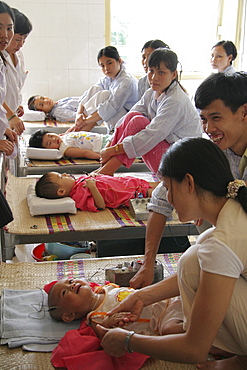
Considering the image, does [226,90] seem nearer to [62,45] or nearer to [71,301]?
[71,301]

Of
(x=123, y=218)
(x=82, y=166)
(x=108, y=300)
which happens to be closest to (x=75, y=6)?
(x=82, y=166)

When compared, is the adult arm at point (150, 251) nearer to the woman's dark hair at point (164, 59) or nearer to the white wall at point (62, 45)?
the woman's dark hair at point (164, 59)

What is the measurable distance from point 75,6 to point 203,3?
1.96 metres

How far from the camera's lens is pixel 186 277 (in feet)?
5.03

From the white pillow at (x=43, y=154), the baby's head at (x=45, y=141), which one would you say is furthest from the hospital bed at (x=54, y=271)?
the baby's head at (x=45, y=141)

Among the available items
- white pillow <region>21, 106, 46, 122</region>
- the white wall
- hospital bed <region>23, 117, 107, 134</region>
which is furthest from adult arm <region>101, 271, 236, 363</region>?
the white wall

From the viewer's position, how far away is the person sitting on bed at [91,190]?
3.22 m

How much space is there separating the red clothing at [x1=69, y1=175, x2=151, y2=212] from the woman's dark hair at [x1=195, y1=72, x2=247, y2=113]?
4.80 feet

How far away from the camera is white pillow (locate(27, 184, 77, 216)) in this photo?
307cm

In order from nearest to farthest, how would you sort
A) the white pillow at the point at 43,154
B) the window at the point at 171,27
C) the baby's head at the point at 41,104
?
the white pillow at the point at 43,154, the baby's head at the point at 41,104, the window at the point at 171,27

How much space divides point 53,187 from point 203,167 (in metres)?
1.96

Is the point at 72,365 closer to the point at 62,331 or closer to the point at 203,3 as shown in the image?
the point at 62,331

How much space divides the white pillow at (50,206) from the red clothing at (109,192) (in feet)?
0.32

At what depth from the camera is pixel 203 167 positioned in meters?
1.43
